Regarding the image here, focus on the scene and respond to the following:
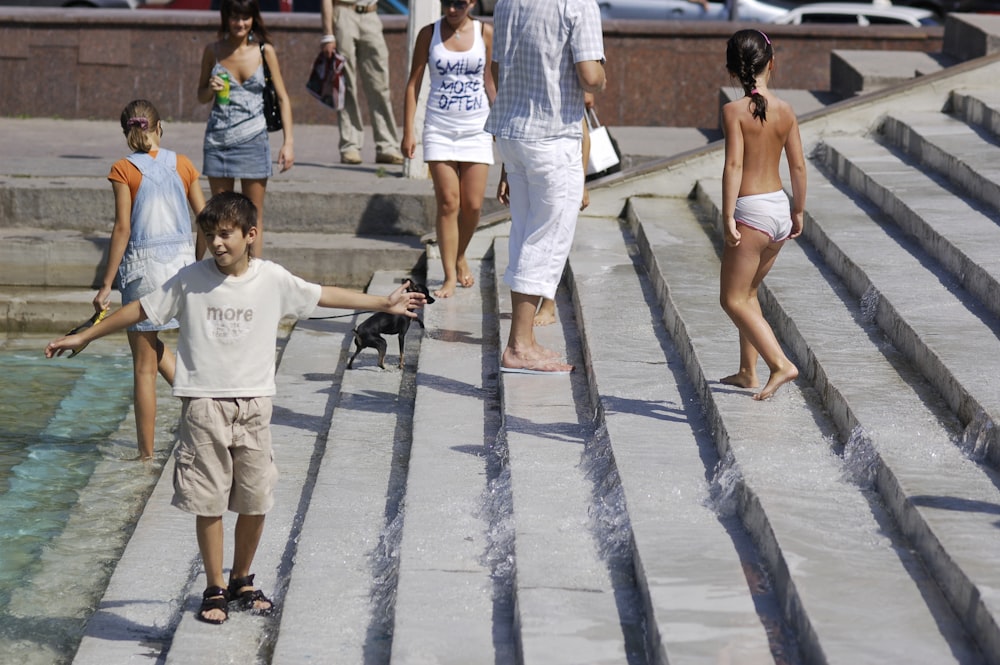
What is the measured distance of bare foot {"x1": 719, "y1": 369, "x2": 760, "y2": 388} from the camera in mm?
5801

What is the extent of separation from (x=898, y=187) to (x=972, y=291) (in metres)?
2.03

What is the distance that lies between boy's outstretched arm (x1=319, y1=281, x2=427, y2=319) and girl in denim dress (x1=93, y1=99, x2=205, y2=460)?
1.92m

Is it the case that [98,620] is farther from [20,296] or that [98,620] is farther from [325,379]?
[20,296]

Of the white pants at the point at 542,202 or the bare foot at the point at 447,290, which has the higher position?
the white pants at the point at 542,202

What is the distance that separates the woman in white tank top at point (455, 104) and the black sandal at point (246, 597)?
148 inches

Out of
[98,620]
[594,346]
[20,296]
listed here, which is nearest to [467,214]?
[594,346]

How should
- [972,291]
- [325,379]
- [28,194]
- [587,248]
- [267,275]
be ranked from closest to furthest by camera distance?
[267,275]
[972,291]
[325,379]
[587,248]
[28,194]

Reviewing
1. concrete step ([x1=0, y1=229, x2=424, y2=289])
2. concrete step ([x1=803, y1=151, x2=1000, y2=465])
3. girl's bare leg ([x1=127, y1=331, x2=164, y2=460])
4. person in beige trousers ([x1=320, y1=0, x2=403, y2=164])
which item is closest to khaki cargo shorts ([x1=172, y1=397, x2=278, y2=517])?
girl's bare leg ([x1=127, y1=331, x2=164, y2=460])

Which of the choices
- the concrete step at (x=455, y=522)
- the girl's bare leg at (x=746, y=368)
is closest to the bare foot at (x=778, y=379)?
the girl's bare leg at (x=746, y=368)

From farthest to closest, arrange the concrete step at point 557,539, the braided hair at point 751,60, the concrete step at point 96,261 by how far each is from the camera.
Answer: the concrete step at point 96,261, the braided hair at point 751,60, the concrete step at point 557,539

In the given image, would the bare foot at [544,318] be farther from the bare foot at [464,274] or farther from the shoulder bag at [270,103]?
the shoulder bag at [270,103]

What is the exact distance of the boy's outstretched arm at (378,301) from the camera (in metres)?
4.47

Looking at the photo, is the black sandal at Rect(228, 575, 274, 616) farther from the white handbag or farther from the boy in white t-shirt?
the white handbag

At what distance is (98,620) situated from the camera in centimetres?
487
